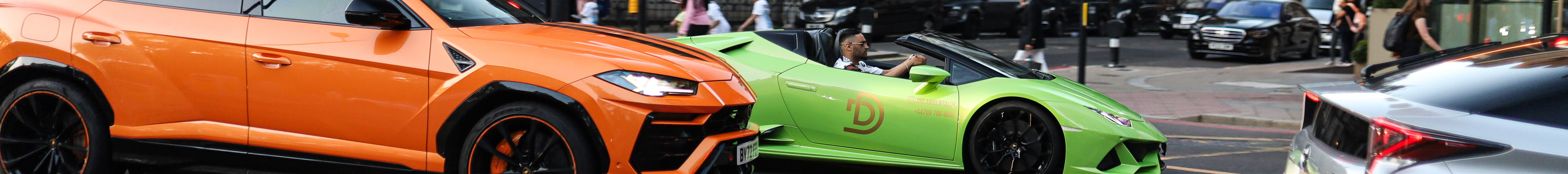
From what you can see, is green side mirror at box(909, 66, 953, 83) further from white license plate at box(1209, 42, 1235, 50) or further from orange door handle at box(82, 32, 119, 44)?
white license plate at box(1209, 42, 1235, 50)

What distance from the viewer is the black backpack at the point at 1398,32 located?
10.8 metres

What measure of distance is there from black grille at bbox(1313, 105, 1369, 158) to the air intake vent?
2.61 meters

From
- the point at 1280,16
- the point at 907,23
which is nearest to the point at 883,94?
the point at 1280,16

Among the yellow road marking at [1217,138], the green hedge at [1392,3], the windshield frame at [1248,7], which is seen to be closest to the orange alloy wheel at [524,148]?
the yellow road marking at [1217,138]

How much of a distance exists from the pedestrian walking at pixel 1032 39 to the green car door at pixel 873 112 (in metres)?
8.27

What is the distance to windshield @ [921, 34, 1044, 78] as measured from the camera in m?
5.93

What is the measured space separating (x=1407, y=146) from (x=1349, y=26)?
42.6 ft

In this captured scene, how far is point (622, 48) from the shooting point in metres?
4.09

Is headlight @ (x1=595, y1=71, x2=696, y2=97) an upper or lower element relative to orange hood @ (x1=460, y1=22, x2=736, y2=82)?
lower

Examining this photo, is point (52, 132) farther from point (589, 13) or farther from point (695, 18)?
point (589, 13)

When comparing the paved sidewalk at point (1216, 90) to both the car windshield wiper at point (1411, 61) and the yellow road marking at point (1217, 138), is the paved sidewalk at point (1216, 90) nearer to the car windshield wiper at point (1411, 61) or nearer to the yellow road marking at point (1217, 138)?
the yellow road marking at point (1217, 138)

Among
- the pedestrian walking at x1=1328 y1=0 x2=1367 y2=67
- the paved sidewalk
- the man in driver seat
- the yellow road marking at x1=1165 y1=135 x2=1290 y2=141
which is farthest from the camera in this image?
the pedestrian walking at x1=1328 y1=0 x2=1367 y2=67

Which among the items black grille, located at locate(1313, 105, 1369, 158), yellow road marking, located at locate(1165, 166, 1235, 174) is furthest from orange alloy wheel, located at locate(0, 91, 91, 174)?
yellow road marking, located at locate(1165, 166, 1235, 174)

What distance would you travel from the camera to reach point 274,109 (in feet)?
13.6
